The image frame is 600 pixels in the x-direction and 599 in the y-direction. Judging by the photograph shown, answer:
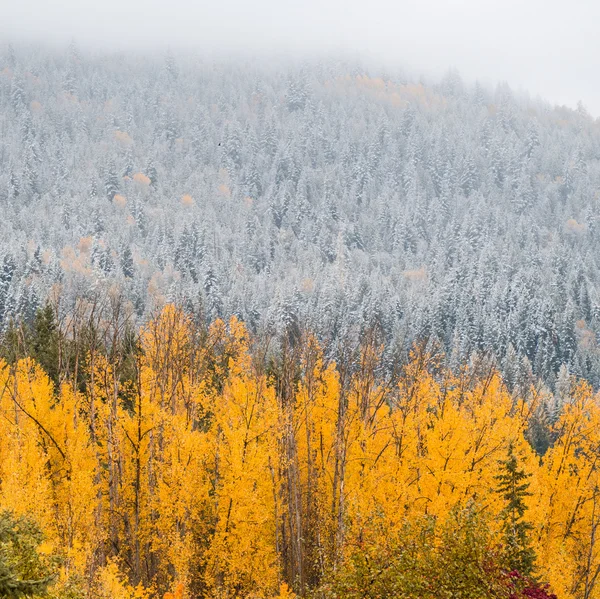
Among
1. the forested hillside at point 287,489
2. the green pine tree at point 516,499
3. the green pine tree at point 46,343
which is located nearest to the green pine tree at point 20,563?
the forested hillside at point 287,489

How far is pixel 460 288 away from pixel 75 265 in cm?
9572

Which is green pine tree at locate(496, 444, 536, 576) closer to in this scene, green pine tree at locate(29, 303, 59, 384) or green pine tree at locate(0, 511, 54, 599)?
green pine tree at locate(0, 511, 54, 599)

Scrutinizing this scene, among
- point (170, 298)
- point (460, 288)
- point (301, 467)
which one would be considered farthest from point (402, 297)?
point (301, 467)

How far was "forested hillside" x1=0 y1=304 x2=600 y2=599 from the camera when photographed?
2153 cm

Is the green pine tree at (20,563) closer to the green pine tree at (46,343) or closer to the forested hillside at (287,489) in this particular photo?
the forested hillside at (287,489)

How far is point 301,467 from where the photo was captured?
37.8 meters

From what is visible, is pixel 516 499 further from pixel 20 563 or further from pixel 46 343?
pixel 46 343

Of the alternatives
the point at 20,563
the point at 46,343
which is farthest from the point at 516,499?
the point at 46,343

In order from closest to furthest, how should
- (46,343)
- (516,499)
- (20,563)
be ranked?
(20,563) < (516,499) < (46,343)

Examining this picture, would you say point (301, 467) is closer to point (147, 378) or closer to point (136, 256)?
point (147, 378)

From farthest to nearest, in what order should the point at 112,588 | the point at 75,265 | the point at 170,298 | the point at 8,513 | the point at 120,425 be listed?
the point at 75,265 → the point at 170,298 → the point at 120,425 → the point at 112,588 → the point at 8,513

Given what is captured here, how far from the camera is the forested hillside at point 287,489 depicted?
21531mm

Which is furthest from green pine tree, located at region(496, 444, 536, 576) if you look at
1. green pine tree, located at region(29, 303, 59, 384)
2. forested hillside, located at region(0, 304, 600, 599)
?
green pine tree, located at region(29, 303, 59, 384)

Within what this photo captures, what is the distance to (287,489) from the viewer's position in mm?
34375
